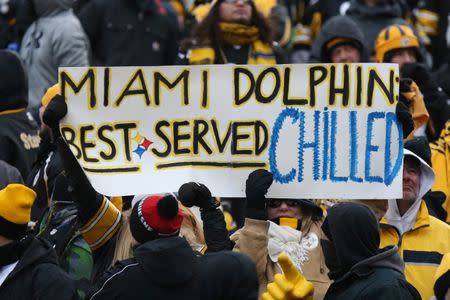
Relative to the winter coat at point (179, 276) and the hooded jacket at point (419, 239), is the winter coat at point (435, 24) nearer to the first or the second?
the hooded jacket at point (419, 239)

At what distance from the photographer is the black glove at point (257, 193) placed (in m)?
6.56

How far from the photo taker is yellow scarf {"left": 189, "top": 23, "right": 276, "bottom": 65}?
1032 cm

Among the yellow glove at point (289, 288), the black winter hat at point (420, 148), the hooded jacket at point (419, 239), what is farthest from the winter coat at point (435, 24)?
the yellow glove at point (289, 288)

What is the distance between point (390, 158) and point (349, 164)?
0.21m

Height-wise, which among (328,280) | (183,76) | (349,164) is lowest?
(328,280)

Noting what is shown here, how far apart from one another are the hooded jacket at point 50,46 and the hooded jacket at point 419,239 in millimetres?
4346

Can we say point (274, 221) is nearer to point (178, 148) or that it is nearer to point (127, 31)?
point (178, 148)

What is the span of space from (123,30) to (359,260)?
21.1 ft

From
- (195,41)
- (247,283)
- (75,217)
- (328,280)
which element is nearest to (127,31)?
(195,41)

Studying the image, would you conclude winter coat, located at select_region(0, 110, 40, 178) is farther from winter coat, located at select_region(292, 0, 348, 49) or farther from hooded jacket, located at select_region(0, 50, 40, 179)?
winter coat, located at select_region(292, 0, 348, 49)

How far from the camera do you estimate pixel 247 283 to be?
5.82m

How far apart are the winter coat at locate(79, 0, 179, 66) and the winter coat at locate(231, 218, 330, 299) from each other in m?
5.52

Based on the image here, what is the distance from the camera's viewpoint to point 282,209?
7.06m

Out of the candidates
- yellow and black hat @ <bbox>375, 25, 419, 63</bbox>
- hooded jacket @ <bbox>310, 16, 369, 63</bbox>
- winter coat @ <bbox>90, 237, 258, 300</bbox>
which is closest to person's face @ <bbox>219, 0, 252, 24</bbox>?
hooded jacket @ <bbox>310, 16, 369, 63</bbox>
